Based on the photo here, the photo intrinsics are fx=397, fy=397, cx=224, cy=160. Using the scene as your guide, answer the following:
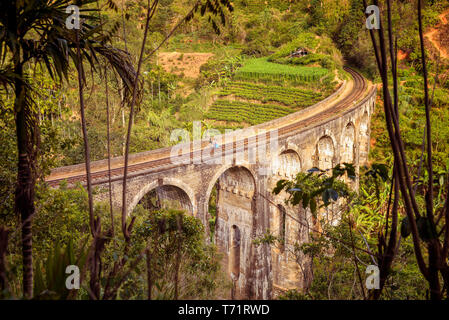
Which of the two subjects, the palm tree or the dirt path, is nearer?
the palm tree

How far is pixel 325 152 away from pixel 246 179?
6.77 m

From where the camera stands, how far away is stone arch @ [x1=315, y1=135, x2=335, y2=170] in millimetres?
21531

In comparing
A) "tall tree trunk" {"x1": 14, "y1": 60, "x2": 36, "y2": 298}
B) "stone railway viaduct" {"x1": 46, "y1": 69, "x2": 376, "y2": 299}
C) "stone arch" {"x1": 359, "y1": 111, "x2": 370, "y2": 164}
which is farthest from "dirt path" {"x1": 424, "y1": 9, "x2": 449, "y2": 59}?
"tall tree trunk" {"x1": 14, "y1": 60, "x2": 36, "y2": 298}

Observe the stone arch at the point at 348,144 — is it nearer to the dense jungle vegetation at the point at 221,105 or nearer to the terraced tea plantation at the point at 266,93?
the dense jungle vegetation at the point at 221,105

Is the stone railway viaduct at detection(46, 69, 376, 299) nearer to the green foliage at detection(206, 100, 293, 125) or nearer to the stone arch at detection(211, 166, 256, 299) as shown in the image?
the stone arch at detection(211, 166, 256, 299)

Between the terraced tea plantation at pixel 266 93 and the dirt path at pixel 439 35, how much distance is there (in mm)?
11597

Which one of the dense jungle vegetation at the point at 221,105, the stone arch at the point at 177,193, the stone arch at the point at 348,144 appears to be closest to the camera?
the dense jungle vegetation at the point at 221,105

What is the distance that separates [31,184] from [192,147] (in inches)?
528

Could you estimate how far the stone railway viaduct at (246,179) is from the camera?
532 inches

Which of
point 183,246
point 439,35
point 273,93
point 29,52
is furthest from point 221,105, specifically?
point 29,52

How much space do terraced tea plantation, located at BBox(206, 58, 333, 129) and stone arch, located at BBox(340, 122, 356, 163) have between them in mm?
9138

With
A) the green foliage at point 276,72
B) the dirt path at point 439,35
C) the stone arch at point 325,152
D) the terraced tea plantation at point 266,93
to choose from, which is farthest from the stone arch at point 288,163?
the dirt path at point 439,35

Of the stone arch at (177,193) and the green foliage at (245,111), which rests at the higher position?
the green foliage at (245,111)
